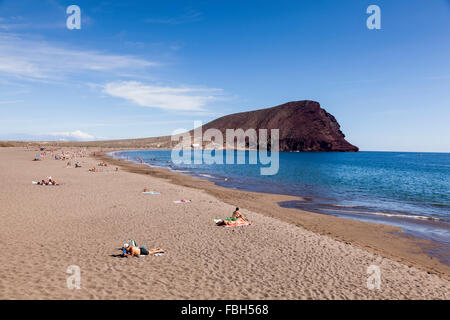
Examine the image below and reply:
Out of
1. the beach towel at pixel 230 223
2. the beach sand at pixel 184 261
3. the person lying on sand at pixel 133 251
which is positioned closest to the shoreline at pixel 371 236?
the beach sand at pixel 184 261

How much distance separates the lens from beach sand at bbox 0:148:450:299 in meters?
6.70

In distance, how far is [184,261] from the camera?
864 centimetres

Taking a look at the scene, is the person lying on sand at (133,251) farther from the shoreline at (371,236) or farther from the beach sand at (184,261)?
the shoreline at (371,236)
